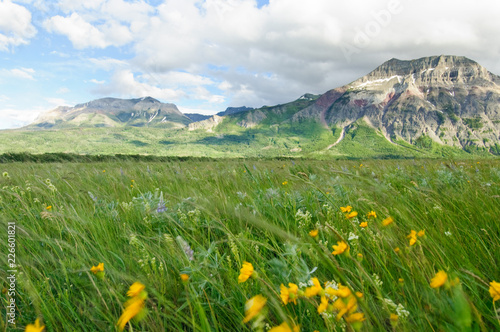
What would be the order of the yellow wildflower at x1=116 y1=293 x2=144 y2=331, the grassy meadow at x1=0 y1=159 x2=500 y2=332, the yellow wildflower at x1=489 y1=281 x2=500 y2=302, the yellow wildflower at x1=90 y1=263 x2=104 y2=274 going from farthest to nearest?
the yellow wildflower at x1=90 y1=263 x2=104 y2=274 → the grassy meadow at x1=0 y1=159 x2=500 y2=332 → the yellow wildflower at x1=489 y1=281 x2=500 y2=302 → the yellow wildflower at x1=116 y1=293 x2=144 y2=331

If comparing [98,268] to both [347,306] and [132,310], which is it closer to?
[132,310]

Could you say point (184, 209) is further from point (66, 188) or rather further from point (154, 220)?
point (66, 188)

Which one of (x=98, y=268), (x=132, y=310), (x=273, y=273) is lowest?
(x=273, y=273)

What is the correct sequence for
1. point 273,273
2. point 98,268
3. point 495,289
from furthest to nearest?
point 273,273 → point 98,268 → point 495,289

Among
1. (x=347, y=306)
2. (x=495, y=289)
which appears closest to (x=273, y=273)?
(x=347, y=306)

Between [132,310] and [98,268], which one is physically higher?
[132,310]

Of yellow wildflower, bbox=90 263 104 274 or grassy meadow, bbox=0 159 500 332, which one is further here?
yellow wildflower, bbox=90 263 104 274

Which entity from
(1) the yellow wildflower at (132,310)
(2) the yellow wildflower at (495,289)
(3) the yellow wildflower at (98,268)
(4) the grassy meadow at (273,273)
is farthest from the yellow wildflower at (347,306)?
(3) the yellow wildflower at (98,268)

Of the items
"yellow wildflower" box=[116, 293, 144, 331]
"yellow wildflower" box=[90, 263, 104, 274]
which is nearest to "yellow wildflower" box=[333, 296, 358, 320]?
"yellow wildflower" box=[116, 293, 144, 331]

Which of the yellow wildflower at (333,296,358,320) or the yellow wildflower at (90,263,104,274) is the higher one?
the yellow wildflower at (333,296,358,320)

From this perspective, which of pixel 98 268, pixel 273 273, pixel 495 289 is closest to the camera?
pixel 495 289

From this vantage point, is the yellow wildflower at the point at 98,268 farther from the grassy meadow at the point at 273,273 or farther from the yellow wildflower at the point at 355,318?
the yellow wildflower at the point at 355,318

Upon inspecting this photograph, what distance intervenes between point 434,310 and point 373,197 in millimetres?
1833

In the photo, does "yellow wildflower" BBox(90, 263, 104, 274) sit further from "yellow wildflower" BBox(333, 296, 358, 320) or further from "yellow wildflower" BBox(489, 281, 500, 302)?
"yellow wildflower" BBox(489, 281, 500, 302)
